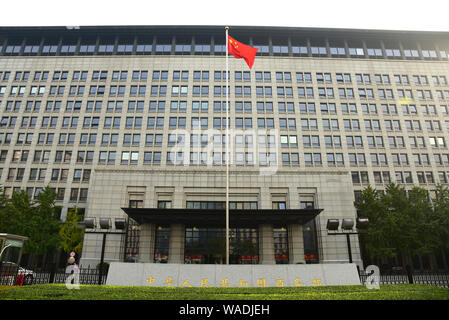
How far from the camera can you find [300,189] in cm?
3466

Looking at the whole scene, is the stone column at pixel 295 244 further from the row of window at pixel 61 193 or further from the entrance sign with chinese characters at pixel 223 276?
the row of window at pixel 61 193

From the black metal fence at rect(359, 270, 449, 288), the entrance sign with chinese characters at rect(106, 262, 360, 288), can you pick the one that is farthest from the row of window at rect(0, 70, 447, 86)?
the entrance sign with chinese characters at rect(106, 262, 360, 288)

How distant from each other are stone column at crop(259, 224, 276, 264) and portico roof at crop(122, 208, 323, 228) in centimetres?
87

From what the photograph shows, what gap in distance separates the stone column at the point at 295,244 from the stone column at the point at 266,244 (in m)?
2.14

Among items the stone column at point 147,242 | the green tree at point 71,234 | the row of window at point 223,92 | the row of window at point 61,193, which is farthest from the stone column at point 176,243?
the row of window at point 223,92

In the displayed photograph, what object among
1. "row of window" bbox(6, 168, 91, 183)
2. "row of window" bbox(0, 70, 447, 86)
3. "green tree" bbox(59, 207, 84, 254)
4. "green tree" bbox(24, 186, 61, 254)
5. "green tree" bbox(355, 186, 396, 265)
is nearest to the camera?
"green tree" bbox(355, 186, 396, 265)

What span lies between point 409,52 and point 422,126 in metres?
15.8

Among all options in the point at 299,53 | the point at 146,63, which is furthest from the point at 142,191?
the point at 299,53

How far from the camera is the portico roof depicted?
28.0 meters

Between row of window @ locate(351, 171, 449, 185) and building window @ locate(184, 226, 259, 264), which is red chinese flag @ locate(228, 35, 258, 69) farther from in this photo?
row of window @ locate(351, 171, 449, 185)

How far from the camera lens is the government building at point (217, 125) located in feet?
109

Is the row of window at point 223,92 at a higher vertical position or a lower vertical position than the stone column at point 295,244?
higher

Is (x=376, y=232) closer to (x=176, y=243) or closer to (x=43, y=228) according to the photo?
(x=176, y=243)

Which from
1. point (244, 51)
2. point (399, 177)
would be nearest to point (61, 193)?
point (244, 51)
